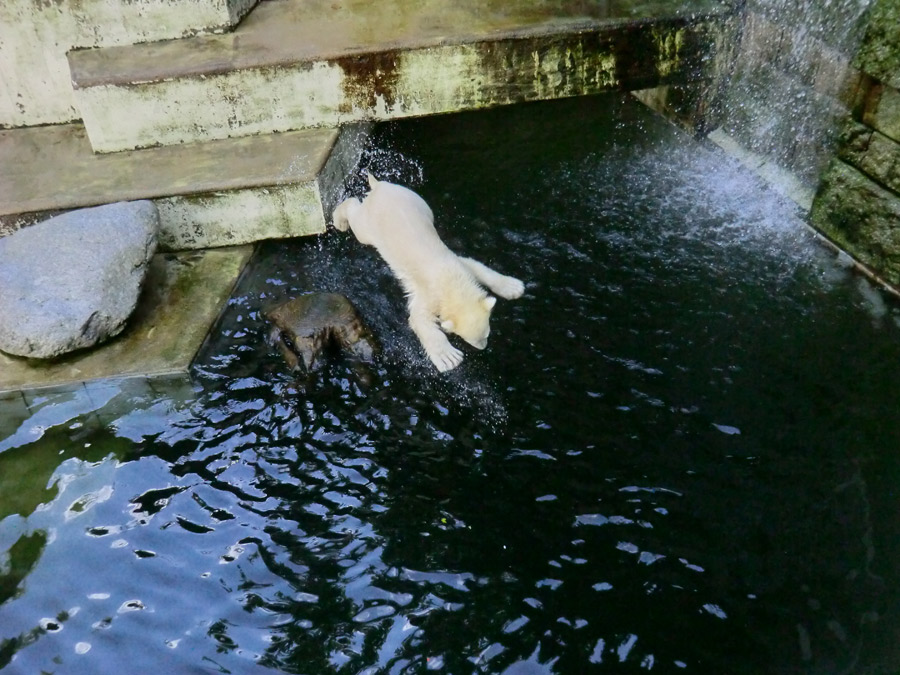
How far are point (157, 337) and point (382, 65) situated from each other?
11.0ft

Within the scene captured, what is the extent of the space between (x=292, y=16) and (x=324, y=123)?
55.9 inches

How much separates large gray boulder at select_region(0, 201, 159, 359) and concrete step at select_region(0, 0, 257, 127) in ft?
7.25

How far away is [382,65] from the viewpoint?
24.4 feet

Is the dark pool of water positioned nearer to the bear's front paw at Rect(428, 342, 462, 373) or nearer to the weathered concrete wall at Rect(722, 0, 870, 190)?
the bear's front paw at Rect(428, 342, 462, 373)

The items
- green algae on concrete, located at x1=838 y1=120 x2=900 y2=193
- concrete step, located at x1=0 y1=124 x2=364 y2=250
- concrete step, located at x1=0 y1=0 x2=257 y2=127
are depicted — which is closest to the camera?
green algae on concrete, located at x1=838 y1=120 x2=900 y2=193

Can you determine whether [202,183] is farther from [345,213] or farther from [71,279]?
[71,279]

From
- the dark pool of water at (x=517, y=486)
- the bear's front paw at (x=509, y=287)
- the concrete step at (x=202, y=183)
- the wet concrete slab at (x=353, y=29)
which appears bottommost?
the dark pool of water at (x=517, y=486)

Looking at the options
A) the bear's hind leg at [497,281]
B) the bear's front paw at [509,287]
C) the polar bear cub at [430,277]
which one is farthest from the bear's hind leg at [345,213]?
the bear's front paw at [509,287]

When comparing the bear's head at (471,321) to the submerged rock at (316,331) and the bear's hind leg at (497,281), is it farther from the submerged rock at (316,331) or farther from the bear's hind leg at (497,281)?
the submerged rock at (316,331)

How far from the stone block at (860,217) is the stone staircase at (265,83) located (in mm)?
2068

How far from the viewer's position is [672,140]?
8.24 metres

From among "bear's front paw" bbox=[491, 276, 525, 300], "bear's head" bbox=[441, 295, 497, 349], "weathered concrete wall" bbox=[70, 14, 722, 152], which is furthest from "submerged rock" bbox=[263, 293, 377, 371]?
"weathered concrete wall" bbox=[70, 14, 722, 152]

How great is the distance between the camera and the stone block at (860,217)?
6090 mm

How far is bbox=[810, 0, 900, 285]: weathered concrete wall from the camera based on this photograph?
5.82 m
